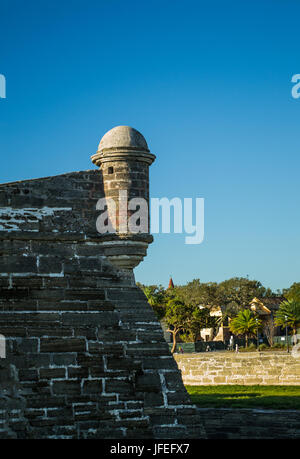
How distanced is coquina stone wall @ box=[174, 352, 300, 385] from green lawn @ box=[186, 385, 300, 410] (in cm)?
69

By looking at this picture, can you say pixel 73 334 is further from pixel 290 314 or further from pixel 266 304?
pixel 266 304

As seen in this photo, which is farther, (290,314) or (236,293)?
(236,293)

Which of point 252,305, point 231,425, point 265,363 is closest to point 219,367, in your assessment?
point 265,363

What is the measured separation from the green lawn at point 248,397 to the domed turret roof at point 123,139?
257 inches

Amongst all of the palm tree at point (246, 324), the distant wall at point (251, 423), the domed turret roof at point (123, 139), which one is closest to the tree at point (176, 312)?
the palm tree at point (246, 324)

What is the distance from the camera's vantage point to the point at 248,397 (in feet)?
54.1

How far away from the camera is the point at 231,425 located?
43.4ft

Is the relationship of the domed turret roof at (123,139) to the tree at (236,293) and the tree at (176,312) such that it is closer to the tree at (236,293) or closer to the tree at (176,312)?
the tree at (176,312)

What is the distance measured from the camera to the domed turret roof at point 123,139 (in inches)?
401

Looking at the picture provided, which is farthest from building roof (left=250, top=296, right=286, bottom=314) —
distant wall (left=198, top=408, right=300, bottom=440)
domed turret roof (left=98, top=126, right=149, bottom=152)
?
domed turret roof (left=98, top=126, right=149, bottom=152)

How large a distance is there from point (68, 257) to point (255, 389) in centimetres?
1091

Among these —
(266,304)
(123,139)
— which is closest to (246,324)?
(266,304)

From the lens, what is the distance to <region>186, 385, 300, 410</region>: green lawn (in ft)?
46.6

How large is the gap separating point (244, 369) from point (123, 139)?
42.4 ft
